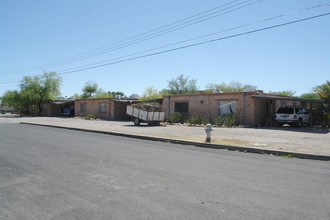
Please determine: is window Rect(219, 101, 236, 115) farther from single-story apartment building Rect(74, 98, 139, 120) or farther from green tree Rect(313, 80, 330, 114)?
single-story apartment building Rect(74, 98, 139, 120)

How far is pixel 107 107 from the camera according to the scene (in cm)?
3531

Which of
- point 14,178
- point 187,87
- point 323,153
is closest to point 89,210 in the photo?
point 14,178

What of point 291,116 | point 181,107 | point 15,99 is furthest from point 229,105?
point 15,99

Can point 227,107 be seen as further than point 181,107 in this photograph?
No

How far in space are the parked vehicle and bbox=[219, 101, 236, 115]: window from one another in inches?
144

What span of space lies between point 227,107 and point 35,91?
36038 mm

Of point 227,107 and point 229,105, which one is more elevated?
point 229,105

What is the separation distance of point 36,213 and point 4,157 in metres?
5.17

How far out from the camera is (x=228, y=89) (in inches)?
1971

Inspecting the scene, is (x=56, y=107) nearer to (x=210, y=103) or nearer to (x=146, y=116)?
(x=146, y=116)

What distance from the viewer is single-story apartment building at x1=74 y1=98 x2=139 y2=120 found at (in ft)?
113

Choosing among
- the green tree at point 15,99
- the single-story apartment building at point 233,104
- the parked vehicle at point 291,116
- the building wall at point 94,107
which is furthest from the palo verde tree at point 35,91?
the parked vehicle at point 291,116

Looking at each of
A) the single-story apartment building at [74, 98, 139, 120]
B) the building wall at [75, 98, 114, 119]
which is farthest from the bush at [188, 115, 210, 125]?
the building wall at [75, 98, 114, 119]

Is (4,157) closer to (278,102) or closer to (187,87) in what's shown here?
(278,102)
